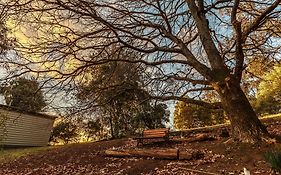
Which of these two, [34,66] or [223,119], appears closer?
[34,66]

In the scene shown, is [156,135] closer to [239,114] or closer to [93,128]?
[239,114]

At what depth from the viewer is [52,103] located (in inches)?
433

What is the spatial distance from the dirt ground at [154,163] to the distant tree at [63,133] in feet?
36.4

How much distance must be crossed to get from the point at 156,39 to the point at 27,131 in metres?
14.0

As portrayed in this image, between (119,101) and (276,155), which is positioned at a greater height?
(119,101)

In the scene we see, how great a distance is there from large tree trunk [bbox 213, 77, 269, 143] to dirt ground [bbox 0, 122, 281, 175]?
0.38 metres

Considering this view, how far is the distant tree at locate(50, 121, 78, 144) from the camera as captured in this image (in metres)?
25.8

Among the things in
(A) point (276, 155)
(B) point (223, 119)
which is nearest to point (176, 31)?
(A) point (276, 155)

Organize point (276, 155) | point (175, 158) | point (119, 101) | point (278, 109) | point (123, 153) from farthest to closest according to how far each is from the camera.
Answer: point (278, 109) → point (119, 101) → point (123, 153) → point (175, 158) → point (276, 155)

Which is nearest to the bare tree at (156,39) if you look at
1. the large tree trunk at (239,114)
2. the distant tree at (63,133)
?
the large tree trunk at (239,114)

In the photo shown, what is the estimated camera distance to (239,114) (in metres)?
9.76

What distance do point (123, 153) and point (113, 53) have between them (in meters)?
3.99

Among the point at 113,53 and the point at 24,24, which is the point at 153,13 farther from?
the point at 24,24

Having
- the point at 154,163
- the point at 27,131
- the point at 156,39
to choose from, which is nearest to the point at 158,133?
the point at 154,163
